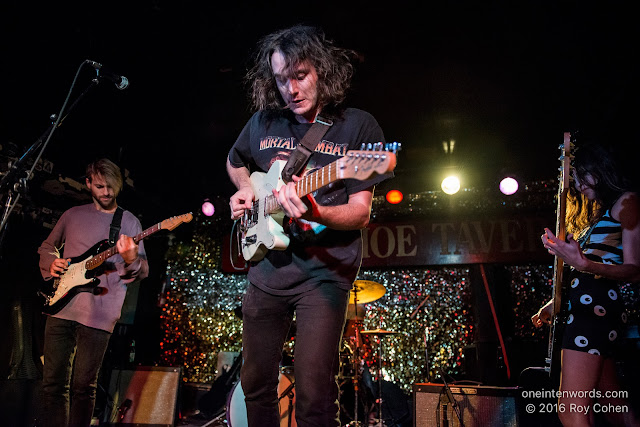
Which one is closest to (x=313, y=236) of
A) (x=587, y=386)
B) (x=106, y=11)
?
(x=587, y=386)

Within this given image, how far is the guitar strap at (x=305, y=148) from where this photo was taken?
222cm

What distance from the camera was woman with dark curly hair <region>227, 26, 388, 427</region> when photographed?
1993mm

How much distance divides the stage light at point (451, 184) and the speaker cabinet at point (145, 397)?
4.97m

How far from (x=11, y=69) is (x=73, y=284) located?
8.92 feet

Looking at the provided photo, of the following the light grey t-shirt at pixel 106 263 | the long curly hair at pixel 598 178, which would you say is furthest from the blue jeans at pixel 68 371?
the long curly hair at pixel 598 178

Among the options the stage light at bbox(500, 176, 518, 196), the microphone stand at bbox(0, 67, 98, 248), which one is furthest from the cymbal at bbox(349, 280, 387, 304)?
the microphone stand at bbox(0, 67, 98, 248)

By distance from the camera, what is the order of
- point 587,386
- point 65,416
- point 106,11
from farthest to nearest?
1. point 106,11
2. point 65,416
3. point 587,386

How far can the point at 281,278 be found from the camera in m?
2.19

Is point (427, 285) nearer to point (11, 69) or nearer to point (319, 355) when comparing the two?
point (319, 355)

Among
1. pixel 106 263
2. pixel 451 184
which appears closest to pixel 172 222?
pixel 106 263

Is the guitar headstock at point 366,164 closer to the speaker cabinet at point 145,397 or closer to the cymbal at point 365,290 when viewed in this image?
the cymbal at point 365,290

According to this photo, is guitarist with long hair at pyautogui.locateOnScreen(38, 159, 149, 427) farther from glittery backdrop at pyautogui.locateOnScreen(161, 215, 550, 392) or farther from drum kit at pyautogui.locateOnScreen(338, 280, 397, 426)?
glittery backdrop at pyautogui.locateOnScreen(161, 215, 550, 392)

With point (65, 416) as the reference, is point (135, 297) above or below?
above

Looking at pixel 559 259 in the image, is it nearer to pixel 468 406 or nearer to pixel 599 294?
pixel 599 294
